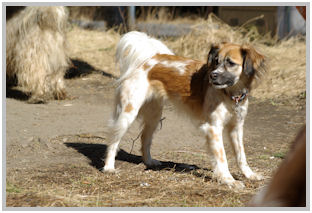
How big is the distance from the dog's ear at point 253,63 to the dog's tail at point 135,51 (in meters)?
1.19

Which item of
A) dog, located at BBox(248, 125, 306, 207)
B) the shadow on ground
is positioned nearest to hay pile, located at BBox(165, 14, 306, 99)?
the shadow on ground

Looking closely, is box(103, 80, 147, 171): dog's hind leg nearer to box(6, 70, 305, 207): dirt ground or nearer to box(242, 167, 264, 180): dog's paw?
box(6, 70, 305, 207): dirt ground

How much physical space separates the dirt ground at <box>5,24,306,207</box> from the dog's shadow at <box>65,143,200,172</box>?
1 centimetres

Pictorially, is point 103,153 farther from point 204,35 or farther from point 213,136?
point 204,35

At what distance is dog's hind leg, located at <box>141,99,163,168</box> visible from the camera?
5551 millimetres

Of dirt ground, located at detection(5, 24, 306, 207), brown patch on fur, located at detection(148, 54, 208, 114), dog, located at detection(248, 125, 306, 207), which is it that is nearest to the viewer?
dog, located at detection(248, 125, 306, 207)

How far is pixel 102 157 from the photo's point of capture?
5.75 m

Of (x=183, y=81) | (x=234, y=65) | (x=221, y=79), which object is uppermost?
(x=234, y=65)

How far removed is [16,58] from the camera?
840 centimetres

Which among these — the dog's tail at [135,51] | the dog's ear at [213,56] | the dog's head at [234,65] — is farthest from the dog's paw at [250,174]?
the dog's tail at [135,51]

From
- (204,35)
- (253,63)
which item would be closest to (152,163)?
(253,63)

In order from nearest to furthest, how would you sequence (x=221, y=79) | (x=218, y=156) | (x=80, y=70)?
(x=221, y=79) < (x=218, y=156) < (x=80, y=70)

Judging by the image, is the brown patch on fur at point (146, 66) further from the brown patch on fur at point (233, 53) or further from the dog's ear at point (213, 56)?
the brown patch on fur at point (233, 53)

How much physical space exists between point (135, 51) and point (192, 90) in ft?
2.92
